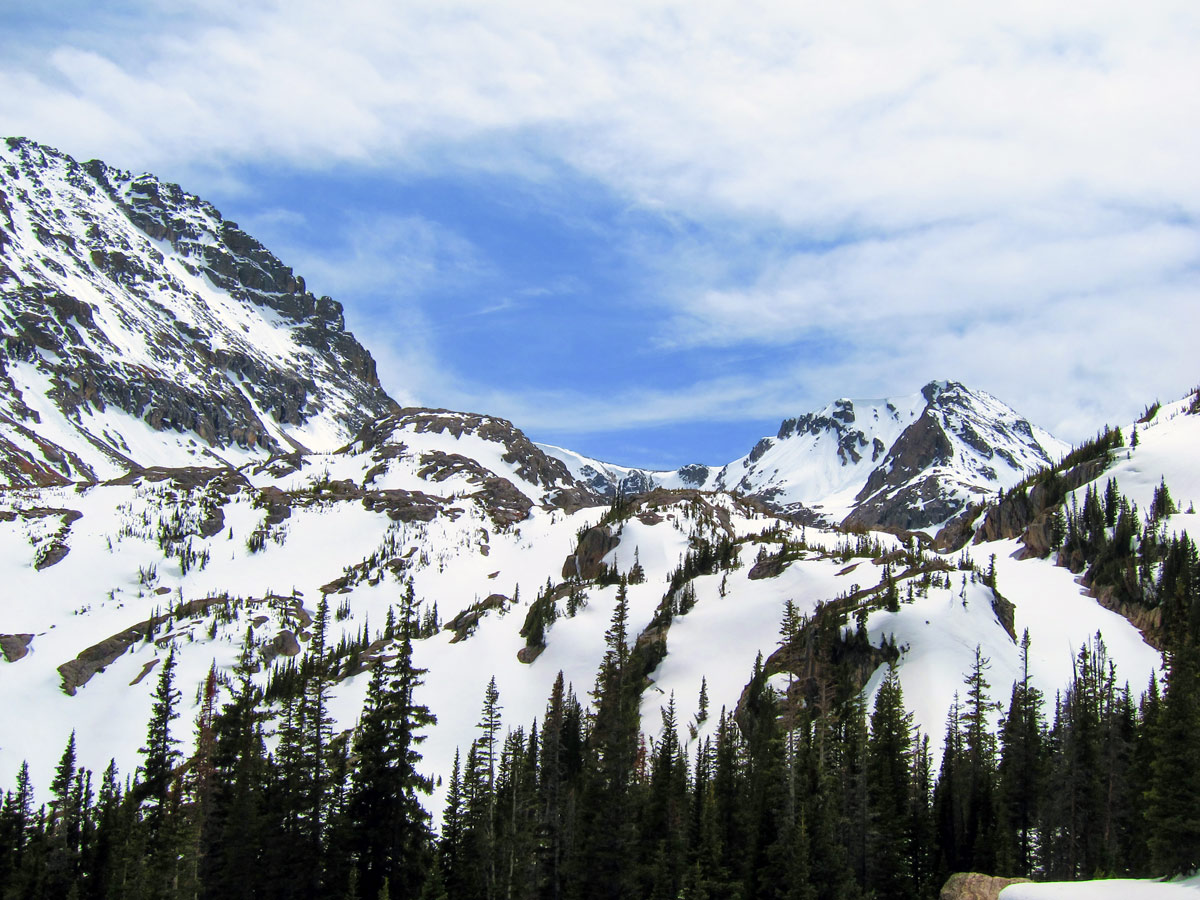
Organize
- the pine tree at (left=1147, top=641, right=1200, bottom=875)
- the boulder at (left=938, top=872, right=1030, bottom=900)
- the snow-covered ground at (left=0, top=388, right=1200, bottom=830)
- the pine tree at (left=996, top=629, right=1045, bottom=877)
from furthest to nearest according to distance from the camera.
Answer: the snow-covered ground at (left=0, top=388, right=1200, bottom=830), the pine tree at (left=996, top=629, right=1045, bottom=877), the boulder at (left=938, top=872, right=1030, bottom=900), the pine tree at (left=1147, top=641, right=1200, bottom=875)

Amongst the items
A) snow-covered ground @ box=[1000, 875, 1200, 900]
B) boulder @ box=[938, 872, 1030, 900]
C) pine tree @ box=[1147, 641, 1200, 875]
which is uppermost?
pine tree @ box=[1147, 641, 1200, 875]

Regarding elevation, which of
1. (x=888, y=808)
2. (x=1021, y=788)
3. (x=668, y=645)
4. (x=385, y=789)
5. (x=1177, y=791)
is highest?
(x=668, y=645)

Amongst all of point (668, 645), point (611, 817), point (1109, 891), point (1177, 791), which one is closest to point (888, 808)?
point (611, 817)

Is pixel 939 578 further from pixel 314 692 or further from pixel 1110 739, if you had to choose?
pixel 314 692

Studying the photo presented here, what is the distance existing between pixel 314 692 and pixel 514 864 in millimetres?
13545

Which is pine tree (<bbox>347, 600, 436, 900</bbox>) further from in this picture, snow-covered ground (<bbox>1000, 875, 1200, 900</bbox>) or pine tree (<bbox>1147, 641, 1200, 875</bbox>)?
pine tree (<bbox>1147, 641, 1200, 875</bbox>)

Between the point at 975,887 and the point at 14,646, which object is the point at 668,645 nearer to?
the point at 975,887

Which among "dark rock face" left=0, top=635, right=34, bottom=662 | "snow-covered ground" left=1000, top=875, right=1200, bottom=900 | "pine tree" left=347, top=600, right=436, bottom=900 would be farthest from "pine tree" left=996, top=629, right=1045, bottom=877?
"dark rock face" left=0, top=635, right=34, bottom=662

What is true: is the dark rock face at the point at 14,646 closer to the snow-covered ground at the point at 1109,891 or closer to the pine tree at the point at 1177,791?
the pine tree at the point at 1177,791

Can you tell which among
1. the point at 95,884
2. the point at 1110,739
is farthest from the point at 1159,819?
the point at 95,884

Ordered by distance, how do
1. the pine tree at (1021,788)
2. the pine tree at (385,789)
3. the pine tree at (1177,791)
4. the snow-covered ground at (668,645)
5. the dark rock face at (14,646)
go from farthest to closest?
the dark rock face at (14,646)
the snow-covered ground at (668,645)
the pine tree at (1021,788)
the pine tree at (385,789)
the pine tree at (1177,791)

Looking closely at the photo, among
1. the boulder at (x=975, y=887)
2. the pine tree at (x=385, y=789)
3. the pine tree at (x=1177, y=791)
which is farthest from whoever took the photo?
the pine tree at (x=385, y=789)

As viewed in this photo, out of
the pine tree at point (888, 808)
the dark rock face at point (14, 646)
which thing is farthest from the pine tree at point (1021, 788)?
the dark rock face at point (14, 646)

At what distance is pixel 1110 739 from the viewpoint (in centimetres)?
5731
